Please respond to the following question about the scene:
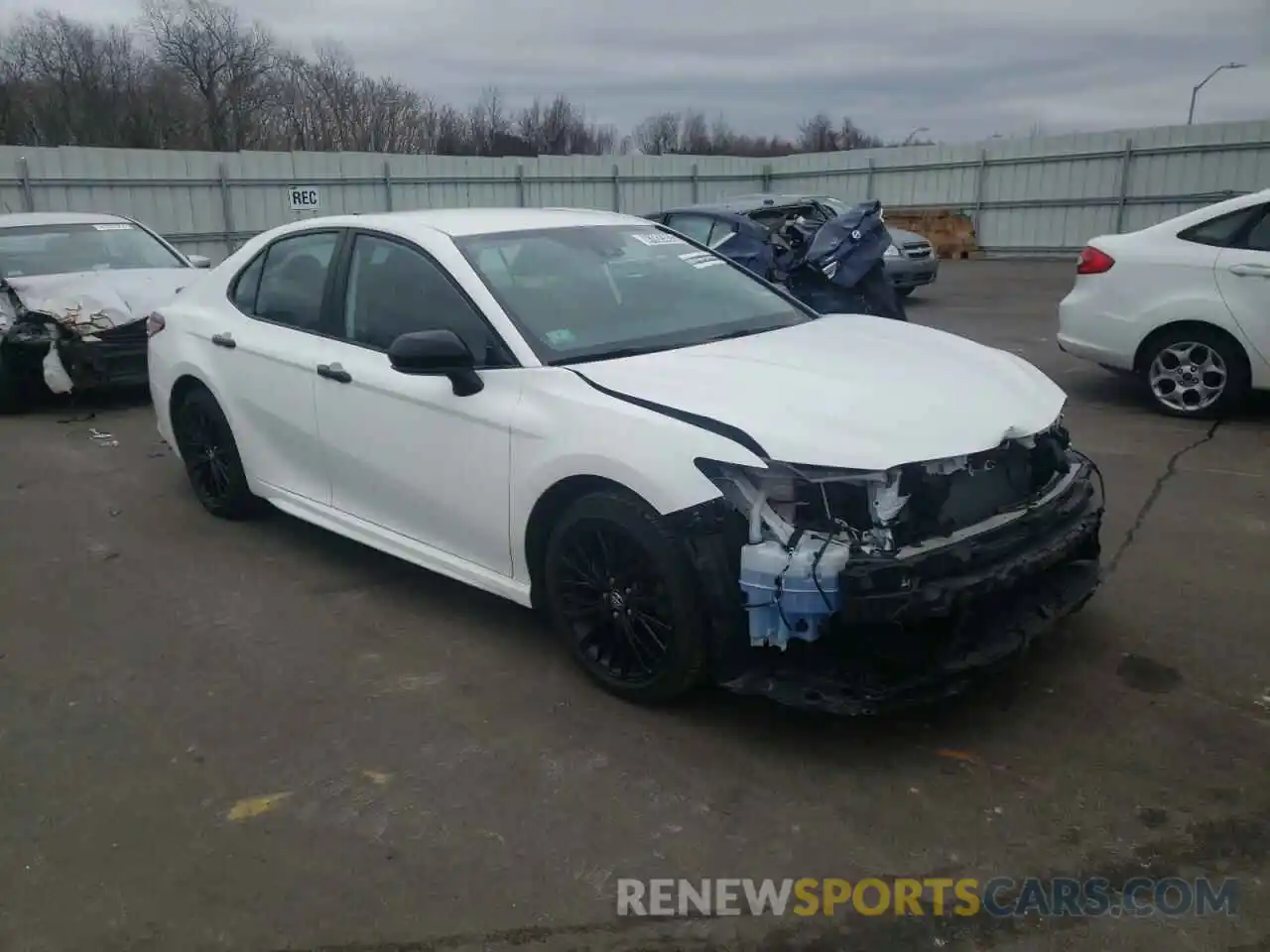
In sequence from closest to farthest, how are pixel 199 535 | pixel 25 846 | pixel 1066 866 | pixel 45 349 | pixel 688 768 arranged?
pixel 1066 866, pixel 25 846, pixel 688 768, pixel 199 535, pixel 45 349

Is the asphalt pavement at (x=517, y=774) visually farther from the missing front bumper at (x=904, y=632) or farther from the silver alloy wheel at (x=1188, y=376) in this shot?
the silver alloy wheel at (x=1188, y=376)

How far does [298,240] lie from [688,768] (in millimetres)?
3245

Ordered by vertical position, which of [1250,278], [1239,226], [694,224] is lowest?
[1250,278]

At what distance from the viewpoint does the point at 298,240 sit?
505cm

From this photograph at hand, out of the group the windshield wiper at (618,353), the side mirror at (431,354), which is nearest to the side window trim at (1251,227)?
the windshield wiper at (618,353)

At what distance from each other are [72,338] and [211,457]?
373 cm

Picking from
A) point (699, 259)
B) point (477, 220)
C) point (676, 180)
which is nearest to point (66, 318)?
point (477, 220)

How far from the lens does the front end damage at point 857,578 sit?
3012 millimetres

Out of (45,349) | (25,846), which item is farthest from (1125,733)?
(45,349)

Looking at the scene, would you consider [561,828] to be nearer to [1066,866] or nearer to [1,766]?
[1066,866]

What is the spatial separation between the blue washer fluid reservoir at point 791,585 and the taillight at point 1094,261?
5.46 meters

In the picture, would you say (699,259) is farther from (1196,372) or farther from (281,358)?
(1196,372)

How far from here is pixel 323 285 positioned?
15.5 ft

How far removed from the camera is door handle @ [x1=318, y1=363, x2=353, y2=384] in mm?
4406
